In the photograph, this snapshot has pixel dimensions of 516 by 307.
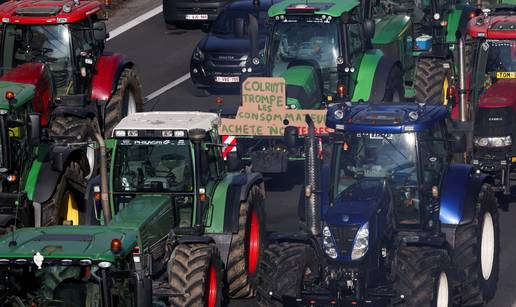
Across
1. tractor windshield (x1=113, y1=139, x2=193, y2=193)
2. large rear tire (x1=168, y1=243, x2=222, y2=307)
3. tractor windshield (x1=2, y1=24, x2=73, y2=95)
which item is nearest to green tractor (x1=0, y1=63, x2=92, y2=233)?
tractor windshield (x1=113, y1=139, x2=193, y2=193)

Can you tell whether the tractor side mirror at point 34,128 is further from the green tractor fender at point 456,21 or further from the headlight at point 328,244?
the green tractor fender at point 456,21

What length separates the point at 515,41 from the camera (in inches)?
914

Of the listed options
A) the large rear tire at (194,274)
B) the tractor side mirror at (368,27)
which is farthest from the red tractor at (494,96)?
the large rear tire at (194,274)

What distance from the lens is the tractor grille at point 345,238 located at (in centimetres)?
1705

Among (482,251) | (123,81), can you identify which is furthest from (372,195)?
(123,81)

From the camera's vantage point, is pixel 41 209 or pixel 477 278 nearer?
pixel 477 278

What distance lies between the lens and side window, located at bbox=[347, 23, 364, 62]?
82.4 ft

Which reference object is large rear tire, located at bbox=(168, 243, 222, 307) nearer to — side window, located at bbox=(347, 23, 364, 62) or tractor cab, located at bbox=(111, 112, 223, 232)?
tractor cab, located at bbox=(111, 112, 223, 232)

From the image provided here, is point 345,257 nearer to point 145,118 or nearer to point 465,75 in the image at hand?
point 145,118

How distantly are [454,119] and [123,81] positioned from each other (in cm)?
637

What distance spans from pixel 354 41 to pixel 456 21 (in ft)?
18.2

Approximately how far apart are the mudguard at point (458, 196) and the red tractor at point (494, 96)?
3.65 metres

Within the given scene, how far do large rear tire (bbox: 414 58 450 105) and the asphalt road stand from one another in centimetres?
304

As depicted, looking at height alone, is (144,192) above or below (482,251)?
above
